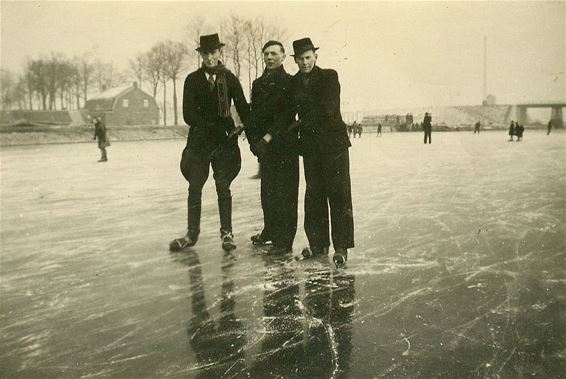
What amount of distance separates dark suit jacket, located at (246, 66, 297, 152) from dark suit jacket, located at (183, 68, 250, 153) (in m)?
0.21

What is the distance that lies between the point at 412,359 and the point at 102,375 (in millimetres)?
1519

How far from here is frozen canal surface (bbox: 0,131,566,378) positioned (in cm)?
259

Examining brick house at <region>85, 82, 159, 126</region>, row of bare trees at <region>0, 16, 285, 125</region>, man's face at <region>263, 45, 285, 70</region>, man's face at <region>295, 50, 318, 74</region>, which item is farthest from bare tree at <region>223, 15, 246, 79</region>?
brick house at <region>85, 82, 159, 126</region>

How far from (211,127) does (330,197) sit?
1.39 meters

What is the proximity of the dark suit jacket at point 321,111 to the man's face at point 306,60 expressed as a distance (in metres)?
0.05

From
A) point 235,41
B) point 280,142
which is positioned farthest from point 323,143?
point 235,41

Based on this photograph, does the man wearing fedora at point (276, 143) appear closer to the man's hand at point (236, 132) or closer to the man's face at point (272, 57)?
the man's face at point (272, 57)

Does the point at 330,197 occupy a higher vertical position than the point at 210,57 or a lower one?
lower

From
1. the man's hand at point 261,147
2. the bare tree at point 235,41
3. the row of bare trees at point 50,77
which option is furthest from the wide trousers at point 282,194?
the row of bare trees at point 50,77

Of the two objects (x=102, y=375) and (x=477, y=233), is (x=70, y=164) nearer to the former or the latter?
(x=477, y=233)

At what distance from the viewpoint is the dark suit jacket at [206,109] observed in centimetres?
495

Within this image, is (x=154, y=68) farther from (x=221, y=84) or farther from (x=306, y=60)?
(x=306, y=60)

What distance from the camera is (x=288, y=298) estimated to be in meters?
3.59

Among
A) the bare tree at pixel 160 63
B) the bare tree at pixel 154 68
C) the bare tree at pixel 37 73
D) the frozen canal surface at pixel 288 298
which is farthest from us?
the bare tree at pixel 37 73
